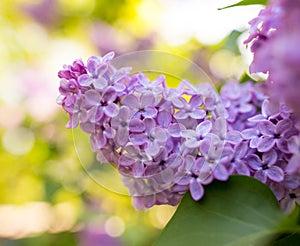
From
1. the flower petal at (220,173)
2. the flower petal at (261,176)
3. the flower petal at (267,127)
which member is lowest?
the flower petal at (261,176)

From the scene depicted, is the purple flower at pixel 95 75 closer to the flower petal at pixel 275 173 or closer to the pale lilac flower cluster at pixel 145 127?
the pale lilac flower cluster at pixel 145 127

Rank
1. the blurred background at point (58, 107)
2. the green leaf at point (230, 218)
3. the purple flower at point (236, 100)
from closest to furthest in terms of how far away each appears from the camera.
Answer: the green leaf at point (230, 218) → the purple flower at point (236, 100) → the blurred background at point (58, 107)

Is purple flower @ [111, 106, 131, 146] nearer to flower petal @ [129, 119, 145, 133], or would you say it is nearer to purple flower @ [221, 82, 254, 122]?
flower petal @ [129, 119, 145, 133]

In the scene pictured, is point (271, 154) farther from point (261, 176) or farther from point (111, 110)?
point (111, 110)

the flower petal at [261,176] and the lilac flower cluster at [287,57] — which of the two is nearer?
the lilac flower cluster at [287,57]

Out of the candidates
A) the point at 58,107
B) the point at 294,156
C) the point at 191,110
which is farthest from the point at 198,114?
the point at 58,107

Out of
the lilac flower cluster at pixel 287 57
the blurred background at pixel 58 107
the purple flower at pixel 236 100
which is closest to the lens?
the lilac flower cluster at pixel 287 57

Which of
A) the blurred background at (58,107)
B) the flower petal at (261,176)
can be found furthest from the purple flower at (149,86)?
the blurred background at (58,107)

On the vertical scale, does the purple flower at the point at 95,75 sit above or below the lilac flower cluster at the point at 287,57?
above

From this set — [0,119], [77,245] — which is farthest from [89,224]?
[0,119]
